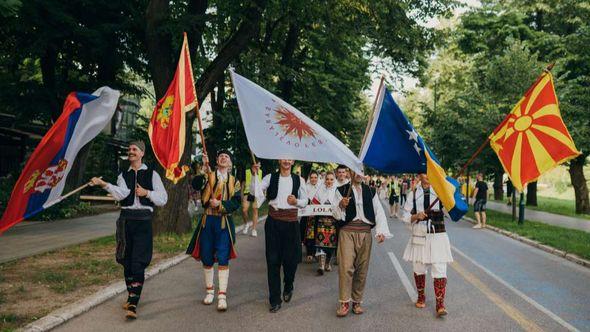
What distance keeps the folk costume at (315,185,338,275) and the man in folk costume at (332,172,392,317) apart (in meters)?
2.83

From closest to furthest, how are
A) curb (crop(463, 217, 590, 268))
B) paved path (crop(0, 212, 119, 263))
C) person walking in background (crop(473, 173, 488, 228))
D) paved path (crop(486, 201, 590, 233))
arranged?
paved path (crop(0, 212, 119, 263)), curb (crop(463, 217, 590, 268)), person walking in background (crop(473, 173, 488, 228)), paved path (crop(486, 201, 590, 233))

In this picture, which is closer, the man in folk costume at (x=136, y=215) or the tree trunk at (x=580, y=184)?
the man in folk costume at (x=136, y=215)

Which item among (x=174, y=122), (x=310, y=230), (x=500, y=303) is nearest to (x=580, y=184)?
(x=310, y=230)

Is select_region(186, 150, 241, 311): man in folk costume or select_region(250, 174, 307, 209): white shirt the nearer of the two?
select_region(186, 150, 241, 311): man in folk costume

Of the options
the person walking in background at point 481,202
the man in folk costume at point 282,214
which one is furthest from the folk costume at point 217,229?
the person walking in background at point 481,202

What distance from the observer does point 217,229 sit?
690 centimetres

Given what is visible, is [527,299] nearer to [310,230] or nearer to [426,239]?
[426,239]

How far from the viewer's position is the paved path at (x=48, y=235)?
11039 mm

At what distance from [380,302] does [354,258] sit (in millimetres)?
943

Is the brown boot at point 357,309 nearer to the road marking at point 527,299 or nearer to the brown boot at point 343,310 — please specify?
the brown boot at point 343,310

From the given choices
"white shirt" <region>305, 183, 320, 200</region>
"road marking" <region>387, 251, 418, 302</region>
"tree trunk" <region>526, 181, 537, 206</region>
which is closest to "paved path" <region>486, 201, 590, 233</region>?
"tree trunk" <region>526, 181, 537, 206</region>

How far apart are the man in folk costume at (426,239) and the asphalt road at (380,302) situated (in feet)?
1.46

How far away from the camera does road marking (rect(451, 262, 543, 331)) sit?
619cm

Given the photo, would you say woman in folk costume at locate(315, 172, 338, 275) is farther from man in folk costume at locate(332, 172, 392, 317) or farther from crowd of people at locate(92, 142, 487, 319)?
man in folk costume at locate(332, 172, 392, 317)
